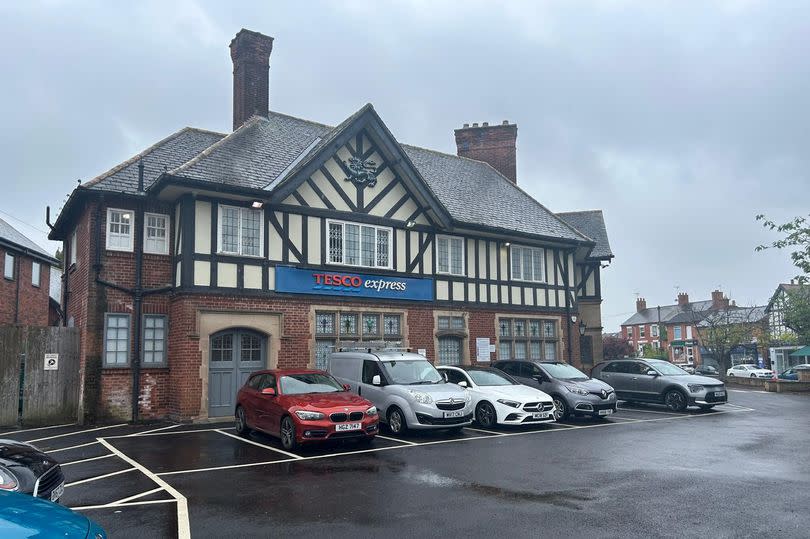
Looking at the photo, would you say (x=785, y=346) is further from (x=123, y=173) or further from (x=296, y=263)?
(x=123, y=173)

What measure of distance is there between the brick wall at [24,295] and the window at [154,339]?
1477cm

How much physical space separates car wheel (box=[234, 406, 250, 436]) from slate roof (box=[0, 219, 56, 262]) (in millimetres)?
20553

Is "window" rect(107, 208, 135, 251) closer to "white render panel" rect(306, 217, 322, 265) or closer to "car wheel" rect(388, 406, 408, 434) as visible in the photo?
"white render panel" rect(306, 217, 322, 265)

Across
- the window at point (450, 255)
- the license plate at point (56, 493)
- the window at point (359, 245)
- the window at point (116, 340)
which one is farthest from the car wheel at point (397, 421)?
the window at point (450, 255)

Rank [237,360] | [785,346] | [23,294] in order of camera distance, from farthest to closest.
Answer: [785,346] → [23,294] → [237,360]

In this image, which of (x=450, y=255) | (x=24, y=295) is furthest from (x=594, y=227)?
(x=24, y=295)

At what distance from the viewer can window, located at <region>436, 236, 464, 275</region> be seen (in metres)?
21.3

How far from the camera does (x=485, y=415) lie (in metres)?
14.3

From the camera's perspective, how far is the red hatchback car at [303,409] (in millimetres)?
10938

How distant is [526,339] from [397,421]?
1114cm

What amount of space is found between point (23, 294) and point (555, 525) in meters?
31.2

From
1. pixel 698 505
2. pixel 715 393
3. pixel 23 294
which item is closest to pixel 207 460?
pixel 698 505

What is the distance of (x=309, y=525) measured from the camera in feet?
21.6

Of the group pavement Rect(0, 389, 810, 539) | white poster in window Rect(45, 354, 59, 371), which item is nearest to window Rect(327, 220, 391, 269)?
pavement Rect(0, 389, 810, 539)
